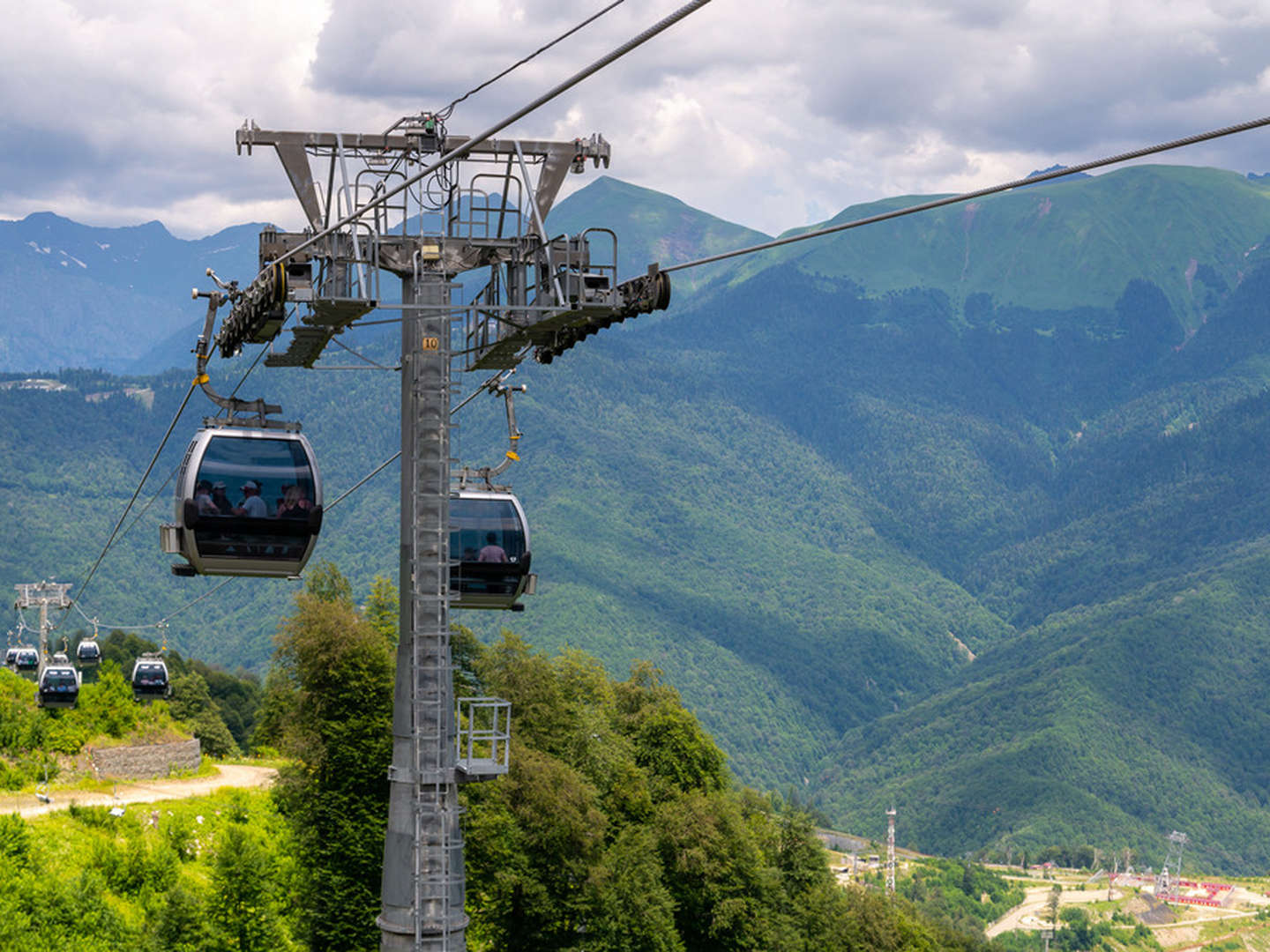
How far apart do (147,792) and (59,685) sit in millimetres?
4294

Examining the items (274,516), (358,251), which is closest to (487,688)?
(274,516)

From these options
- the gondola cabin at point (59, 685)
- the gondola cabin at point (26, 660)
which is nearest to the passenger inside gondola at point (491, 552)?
the gondola cabin at point (59, 685)

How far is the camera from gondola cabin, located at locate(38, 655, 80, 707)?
51.6 m

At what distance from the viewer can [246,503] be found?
2120 cm

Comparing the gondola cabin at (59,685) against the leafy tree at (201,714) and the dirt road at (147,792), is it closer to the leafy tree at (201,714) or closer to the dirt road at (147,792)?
the dirt road at (147,792)

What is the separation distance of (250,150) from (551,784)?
26.4m

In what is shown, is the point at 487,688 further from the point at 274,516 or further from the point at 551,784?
the point at 274,516

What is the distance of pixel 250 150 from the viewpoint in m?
21.1

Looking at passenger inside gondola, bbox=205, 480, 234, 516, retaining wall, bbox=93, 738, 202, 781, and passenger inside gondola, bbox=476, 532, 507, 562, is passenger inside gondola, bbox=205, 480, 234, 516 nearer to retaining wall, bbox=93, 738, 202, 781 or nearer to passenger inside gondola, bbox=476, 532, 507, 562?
passenger inside gondola, bbox=476, 532, 507, 562

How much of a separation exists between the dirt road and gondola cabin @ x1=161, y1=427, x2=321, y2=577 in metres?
25.1

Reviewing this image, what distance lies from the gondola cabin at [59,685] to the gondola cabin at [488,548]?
32.0 metres

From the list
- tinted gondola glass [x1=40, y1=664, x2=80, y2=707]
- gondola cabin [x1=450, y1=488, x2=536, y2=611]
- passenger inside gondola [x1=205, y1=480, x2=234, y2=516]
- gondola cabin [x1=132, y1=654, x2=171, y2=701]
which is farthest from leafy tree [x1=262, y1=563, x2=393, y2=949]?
passenger inside gondola [x1=205, y1=480, x2=234, y2=516]

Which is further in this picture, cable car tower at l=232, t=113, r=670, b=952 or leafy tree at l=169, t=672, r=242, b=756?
leafy tree at l=169, t=672, r=242, b=756

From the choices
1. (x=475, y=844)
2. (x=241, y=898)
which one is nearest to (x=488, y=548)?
(x=241, y=898)
